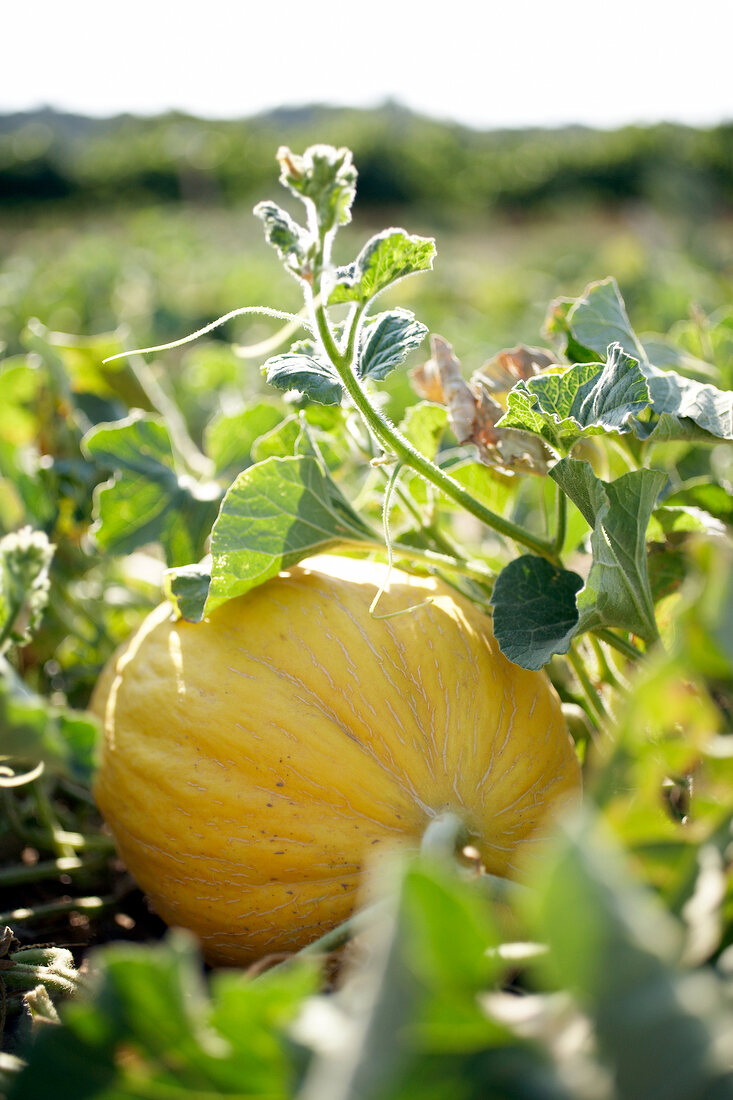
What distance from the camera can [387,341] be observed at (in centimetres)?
100

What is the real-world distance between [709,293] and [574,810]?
12.9 feet

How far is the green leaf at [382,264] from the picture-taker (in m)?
0.89

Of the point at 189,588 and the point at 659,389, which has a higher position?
the point at 659,389

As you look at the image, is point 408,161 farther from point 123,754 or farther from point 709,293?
point 123,754

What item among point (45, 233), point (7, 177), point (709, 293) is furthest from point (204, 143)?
point (709, 293)

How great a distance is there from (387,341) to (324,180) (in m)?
0.21

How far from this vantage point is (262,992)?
1.71 ft

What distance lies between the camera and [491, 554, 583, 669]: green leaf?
103cm

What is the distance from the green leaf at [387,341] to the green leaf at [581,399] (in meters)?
0.13

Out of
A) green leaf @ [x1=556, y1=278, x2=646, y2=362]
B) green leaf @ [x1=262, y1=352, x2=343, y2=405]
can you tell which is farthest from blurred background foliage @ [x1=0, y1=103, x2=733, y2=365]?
green leaf @ [x1=262, y1=352, x2=343, y2=405]

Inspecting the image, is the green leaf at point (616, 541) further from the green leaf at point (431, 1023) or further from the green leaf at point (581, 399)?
the green leaf at point (431, 1023)

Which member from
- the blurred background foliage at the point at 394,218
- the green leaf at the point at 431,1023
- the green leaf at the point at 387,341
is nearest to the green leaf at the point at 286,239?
the green leaf at the point at 387,341

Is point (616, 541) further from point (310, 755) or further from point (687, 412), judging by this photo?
point (310, 755)

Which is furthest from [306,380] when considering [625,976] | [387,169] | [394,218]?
[387,169]
